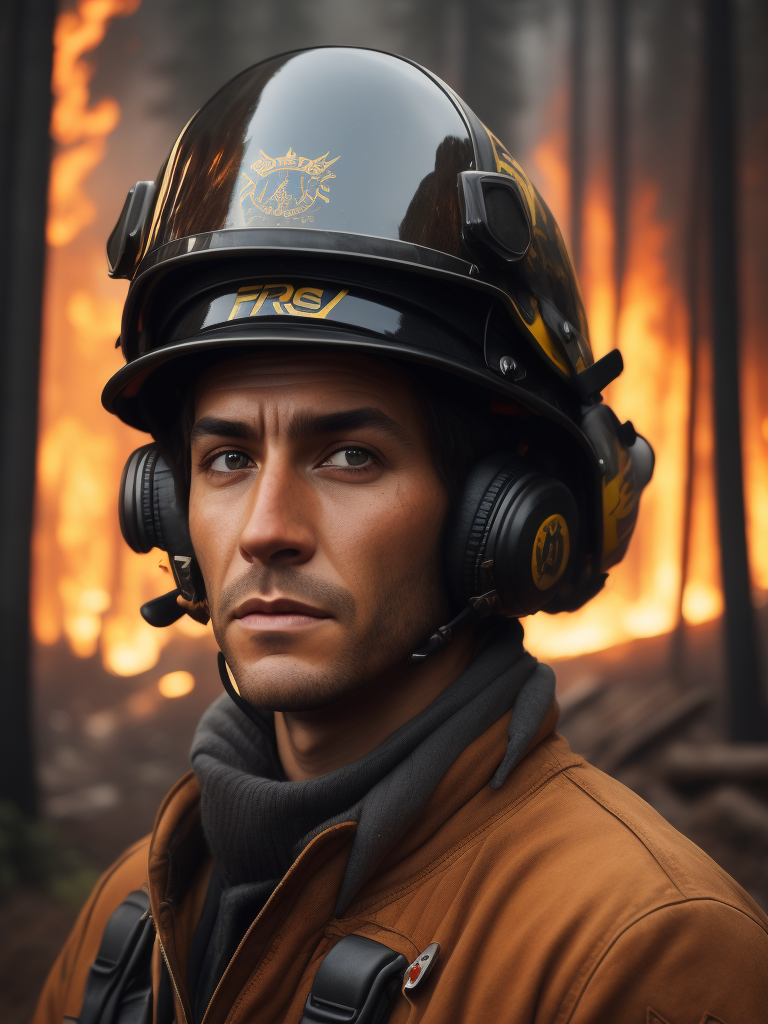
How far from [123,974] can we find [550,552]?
1231mm

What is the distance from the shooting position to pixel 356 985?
1.29 meters

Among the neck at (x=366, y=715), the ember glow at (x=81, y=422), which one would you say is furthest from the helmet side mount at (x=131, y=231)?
the ember glow at (x=81, y=422)

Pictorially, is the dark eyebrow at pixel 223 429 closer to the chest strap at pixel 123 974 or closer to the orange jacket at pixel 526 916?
the orange jacket at pixel 526 916

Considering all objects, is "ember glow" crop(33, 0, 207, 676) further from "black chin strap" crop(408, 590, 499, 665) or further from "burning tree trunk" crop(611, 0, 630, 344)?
"black chin strap" crop(408, 590, 499, 665)

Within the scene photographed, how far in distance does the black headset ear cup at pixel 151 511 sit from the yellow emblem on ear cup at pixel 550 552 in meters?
0.78

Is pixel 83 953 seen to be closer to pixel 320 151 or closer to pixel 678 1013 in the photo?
pixel 678 1013

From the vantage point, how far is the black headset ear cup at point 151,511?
1842mm

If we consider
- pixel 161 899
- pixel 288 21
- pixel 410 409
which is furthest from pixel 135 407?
pixel 288 21

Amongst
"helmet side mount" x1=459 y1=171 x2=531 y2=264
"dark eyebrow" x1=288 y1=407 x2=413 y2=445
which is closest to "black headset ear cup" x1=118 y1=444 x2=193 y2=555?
"dark eyebrow" x1=288 y1=407 x2=413 y2=445

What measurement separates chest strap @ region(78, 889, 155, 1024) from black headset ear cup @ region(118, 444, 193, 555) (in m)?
0.79

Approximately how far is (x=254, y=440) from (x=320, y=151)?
588 mm

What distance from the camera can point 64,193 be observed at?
5.51m

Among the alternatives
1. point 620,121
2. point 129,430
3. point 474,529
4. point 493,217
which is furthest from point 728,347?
point 474,529

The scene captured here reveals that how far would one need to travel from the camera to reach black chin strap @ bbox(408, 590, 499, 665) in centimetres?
156
